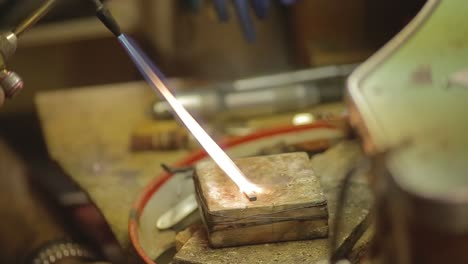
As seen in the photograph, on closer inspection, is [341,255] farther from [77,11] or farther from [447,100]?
[77,11]

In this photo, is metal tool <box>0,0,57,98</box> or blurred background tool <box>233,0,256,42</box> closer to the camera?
metal tool <box>0,0,57,98</box>

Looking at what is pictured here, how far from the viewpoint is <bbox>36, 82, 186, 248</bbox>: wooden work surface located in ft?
3.14

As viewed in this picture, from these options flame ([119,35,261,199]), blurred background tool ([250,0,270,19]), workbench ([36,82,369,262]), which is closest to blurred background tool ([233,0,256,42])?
blurred background tool ([250,0,270,19])

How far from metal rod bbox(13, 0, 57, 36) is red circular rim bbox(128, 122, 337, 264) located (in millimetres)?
243

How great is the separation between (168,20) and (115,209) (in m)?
0.73

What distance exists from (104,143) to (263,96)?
0.86 feet

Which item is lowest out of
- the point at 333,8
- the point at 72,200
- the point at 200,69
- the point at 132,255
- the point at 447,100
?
the point at 72,200

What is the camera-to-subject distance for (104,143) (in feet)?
3.67

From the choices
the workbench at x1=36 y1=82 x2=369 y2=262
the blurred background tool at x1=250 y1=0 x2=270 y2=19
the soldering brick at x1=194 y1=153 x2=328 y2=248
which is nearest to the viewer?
the soldering brick at x1=194 y1=153 x2=328 y2=248

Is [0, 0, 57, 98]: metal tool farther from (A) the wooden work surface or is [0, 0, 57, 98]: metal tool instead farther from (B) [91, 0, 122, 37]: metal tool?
(A) the wooden work surface

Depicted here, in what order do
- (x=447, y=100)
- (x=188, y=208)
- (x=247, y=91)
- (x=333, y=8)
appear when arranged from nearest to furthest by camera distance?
(x=447, y=100)
(x=188, y=208)
(x=247, y=91)
(x=333, y=8)

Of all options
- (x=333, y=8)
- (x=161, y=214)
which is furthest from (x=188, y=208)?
(x=333, y=8)

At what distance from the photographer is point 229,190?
0.72 m

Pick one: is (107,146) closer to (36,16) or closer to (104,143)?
(104,143)
